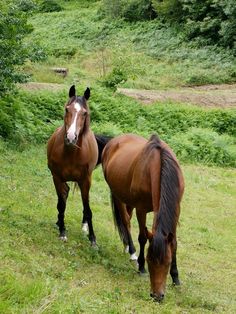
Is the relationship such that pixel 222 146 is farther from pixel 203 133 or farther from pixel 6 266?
pixel 6 266

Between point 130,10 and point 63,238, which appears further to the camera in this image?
point 130,10

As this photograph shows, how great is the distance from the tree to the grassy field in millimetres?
1752

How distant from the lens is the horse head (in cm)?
680

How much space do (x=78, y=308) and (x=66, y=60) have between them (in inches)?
1099

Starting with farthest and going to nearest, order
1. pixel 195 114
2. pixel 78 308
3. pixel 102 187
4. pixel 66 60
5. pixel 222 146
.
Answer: pixel 66 60, pixel 195 114, pixel 222 146, pixel 102 187, pixel 78 308

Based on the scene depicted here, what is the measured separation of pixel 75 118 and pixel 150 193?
57.6 inches

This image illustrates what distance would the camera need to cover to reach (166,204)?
18.8 feet

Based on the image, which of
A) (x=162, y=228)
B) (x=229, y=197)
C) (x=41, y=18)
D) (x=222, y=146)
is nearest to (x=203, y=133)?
(x=222, y=146)

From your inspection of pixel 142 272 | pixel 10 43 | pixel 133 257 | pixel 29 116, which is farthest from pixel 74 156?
pixel 29 116

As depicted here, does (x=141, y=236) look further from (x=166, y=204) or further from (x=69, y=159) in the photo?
(x=69, y=159)

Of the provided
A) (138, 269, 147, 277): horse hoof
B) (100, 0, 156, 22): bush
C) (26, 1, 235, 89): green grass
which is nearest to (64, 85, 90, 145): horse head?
(138, 269, 147, 277): horse hoof

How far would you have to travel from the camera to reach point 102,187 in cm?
1193

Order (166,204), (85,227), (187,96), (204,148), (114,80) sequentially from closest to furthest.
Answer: (166,204), (85,227), (204,148), (114,80), (187,96)

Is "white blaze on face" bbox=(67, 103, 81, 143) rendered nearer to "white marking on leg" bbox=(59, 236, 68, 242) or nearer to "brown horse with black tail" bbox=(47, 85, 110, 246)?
"brown horse with black tail" bbox=(47, 85, 110, 246)
